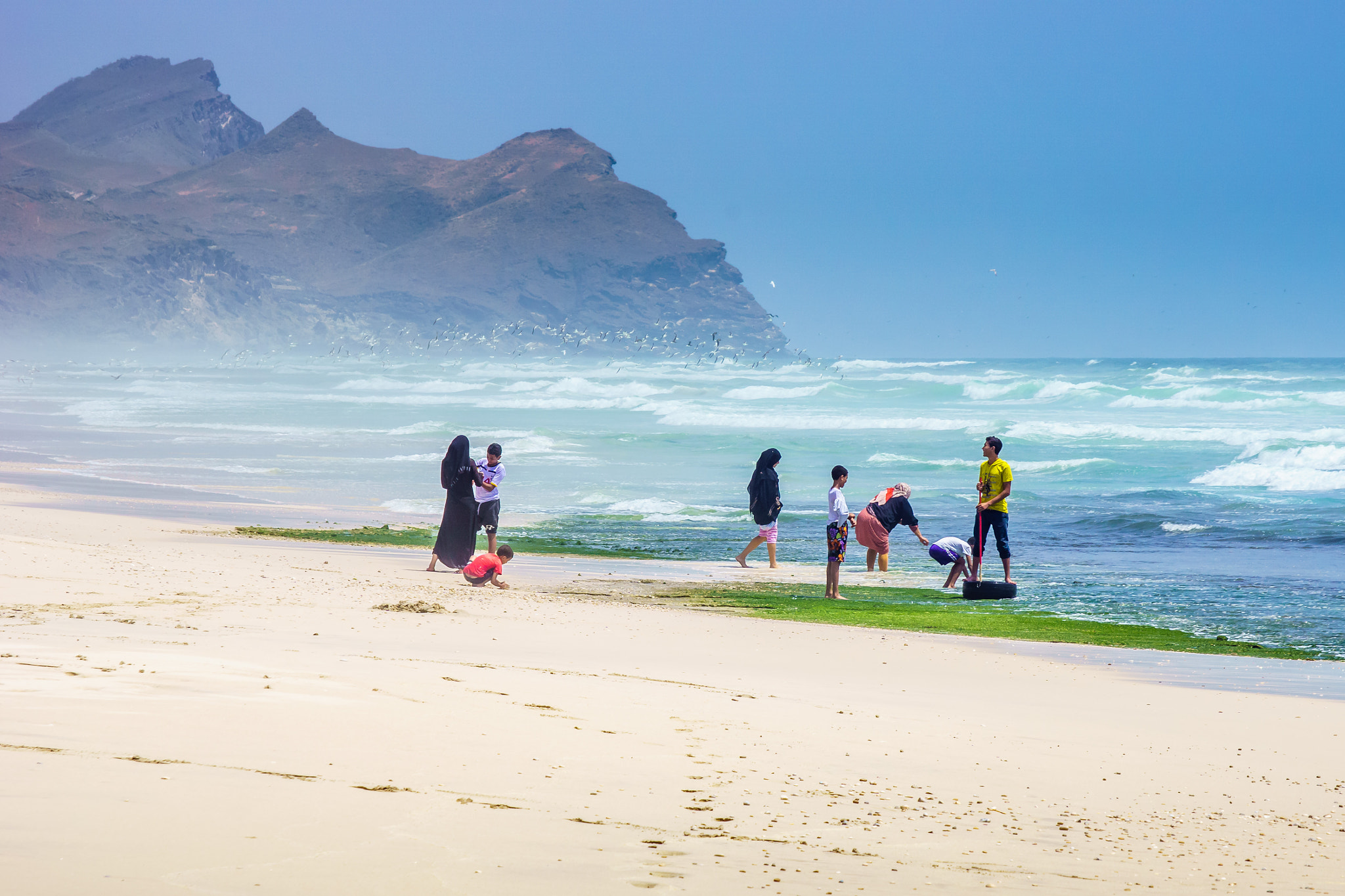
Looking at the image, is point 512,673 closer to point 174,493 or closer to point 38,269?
point 174,493

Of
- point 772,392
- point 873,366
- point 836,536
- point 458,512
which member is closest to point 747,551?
point 836,536

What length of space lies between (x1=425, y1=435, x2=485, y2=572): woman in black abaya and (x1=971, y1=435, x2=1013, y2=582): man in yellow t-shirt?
535 cm

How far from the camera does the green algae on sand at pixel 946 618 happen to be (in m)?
9.44

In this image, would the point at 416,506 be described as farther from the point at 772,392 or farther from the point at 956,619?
the point at 772,392

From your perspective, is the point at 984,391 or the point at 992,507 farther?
the point at 984,391

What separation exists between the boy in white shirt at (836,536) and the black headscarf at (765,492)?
1.68 meters

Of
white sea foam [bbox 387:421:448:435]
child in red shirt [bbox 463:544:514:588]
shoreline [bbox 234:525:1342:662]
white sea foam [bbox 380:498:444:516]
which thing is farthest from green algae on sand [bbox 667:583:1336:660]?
white sea foam [bbox 387:421:448:435]

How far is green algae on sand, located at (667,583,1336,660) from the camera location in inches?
372

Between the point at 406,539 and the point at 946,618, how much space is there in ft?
25.1

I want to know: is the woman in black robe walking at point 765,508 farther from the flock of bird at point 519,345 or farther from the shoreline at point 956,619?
the flock of bird at point 519,345

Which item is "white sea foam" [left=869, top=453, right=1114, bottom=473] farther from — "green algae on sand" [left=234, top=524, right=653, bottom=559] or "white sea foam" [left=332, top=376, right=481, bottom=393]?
"white sea foam" [left=332, top=376, right=481, bottom=393]

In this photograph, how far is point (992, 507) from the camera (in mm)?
12336

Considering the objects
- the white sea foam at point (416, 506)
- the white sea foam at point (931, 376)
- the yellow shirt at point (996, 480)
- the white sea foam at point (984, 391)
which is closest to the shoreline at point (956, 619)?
the yellow shirt at point (996, 480)

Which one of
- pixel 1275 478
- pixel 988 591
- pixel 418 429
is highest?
pixel 418 429
